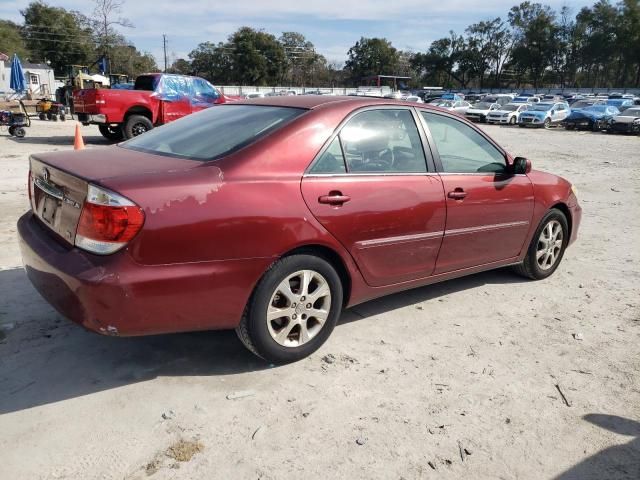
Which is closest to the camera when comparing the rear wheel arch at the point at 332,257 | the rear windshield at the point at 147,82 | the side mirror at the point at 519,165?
the rear wheel arch at the point at 332,257

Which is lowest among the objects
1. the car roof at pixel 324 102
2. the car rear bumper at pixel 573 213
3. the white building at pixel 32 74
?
the car rear bumper at pixel 573 213

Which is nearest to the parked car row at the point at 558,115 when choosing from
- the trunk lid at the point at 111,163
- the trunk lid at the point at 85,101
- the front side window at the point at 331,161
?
the trunk lid at the point at 85,101

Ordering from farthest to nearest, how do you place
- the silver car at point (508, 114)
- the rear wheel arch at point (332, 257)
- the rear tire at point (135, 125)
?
the silver car at point (508, 114) → the rear tire at point (135, 125) → the rear wheel arch at point (332, 257)

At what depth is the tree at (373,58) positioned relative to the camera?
106 m

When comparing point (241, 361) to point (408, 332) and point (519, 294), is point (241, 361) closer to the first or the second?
point (408, 332)

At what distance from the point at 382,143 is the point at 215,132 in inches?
44.6

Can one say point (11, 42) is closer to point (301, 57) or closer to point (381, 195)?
point (301, 57)

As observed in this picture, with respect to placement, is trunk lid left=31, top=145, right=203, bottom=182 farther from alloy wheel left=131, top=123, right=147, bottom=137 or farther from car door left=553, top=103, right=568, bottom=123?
car door left=553, top=103, right=568, bottom=123

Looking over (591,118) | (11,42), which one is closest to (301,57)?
(11,42)

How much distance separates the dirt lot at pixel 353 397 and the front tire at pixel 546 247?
1.52ft

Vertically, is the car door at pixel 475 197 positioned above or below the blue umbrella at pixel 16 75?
below

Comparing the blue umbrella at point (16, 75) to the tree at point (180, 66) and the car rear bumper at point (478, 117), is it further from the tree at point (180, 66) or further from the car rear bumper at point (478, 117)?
the tree at point (180, 66)

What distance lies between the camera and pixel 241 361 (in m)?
3.28

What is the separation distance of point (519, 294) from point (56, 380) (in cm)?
366
